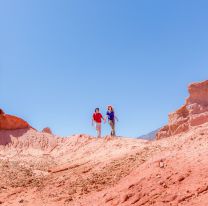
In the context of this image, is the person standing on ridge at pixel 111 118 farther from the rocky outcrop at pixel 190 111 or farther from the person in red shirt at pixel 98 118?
the rocky outcrop at pixel 190 111

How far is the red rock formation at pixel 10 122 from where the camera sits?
1873 cm

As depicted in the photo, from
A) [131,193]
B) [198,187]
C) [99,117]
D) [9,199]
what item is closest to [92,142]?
[99,117]

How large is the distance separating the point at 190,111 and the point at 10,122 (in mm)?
20577

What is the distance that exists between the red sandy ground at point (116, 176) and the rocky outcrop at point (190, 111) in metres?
20.2

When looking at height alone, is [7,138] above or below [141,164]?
above

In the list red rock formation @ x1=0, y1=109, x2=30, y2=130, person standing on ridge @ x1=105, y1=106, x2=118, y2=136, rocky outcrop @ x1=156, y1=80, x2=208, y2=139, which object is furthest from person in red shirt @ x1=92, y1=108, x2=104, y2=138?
rocky outcrop @ x1=156, y1=80, x2=208, y2=139

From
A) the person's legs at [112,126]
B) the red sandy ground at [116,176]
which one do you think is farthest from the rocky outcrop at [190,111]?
the red sandy ground at [116,176]

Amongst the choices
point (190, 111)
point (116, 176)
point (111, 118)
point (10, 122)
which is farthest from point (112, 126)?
point (190, 111)

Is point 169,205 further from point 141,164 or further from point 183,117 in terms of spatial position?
point 183,117

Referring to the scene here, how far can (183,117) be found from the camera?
3425 cm

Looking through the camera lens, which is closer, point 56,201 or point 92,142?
point 56,201

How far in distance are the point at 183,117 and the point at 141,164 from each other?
2688 cm

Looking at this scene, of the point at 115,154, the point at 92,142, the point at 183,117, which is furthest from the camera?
the point at 183,117

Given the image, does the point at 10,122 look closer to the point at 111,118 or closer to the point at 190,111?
the point at 111,118
